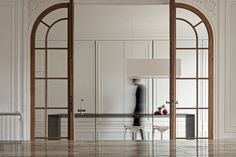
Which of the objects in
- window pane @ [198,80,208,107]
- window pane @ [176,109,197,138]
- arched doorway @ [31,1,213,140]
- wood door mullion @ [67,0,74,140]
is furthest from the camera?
window pane @ [176,109,197,138]

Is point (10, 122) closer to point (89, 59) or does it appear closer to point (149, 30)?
point (89, 59)

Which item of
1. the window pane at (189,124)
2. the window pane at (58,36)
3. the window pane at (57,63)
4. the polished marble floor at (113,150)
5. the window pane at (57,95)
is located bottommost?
the window pane at (189,124)

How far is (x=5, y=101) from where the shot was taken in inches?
214

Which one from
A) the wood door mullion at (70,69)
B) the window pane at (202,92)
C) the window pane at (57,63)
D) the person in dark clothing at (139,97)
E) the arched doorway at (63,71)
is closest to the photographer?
the wood door mullion at (70,69)

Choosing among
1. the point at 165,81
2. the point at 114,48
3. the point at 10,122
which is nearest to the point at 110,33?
the point at 114,48

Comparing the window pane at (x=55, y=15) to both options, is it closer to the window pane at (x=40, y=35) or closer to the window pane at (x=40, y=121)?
the window pane at (x=40, y=35)

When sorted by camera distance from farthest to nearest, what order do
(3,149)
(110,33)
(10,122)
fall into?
(110,33) → (10,122) → (3,149)

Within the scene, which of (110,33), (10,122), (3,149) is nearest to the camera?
(3,149)

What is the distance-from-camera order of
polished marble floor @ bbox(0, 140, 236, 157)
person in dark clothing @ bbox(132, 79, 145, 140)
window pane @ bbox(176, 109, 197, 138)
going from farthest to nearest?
person in dark clothing @ bbox(132, 79, 145, 140) < window pane @ bbox(176, 109, 197, 138) < polished marble floor @ bbox(0, 140, 236, 157)

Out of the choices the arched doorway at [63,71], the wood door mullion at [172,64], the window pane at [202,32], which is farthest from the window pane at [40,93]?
the window pane at [202,32]

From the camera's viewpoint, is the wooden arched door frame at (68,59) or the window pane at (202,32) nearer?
the wooden arched door frame at (68,59)

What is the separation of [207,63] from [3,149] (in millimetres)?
3935

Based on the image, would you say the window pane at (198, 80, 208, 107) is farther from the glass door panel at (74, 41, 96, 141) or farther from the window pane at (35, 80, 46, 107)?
the glass door panel at (74, 41, 96, 141)

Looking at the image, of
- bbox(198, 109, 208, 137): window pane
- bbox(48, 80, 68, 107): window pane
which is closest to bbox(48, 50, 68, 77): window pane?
bbox(48, 80, 68, 107): window pane
